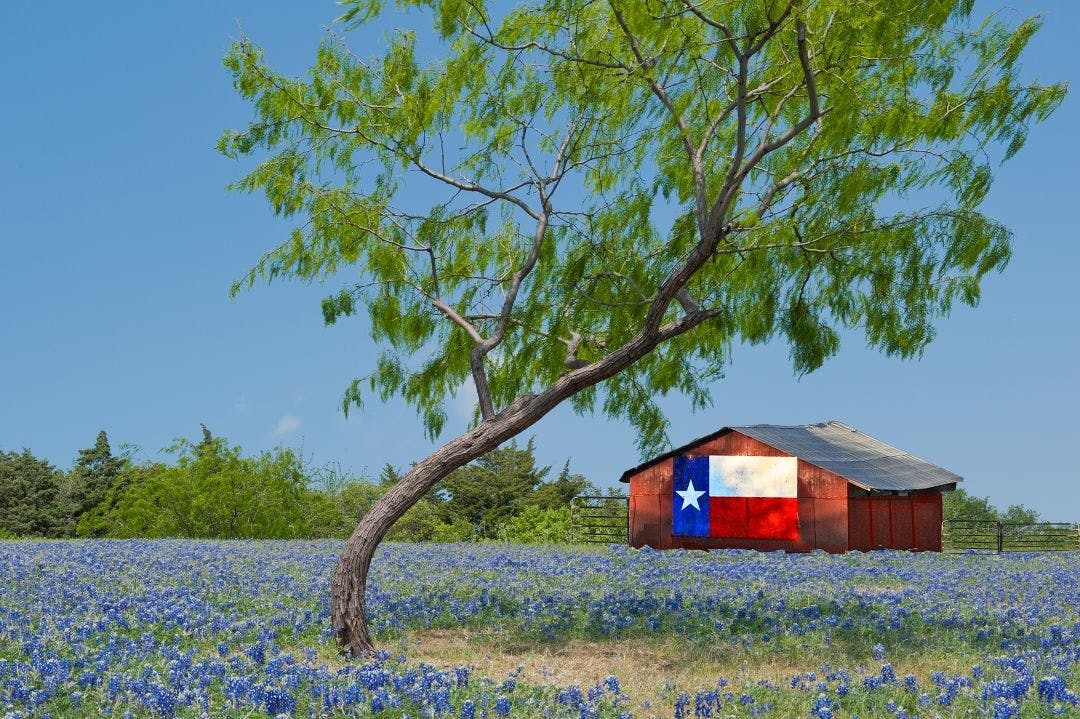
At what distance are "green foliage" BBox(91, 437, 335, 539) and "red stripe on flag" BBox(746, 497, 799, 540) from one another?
16.2 metres

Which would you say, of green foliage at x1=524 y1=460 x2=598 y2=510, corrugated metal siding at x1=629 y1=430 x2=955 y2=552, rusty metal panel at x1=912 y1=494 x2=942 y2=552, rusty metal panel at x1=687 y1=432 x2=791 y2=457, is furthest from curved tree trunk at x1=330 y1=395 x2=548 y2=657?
green foliage at x1=524 y1=460 x2=598 y2=510

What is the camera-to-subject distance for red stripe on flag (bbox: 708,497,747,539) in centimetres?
2895

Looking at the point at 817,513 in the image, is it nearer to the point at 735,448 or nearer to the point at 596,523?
the point at 735,448

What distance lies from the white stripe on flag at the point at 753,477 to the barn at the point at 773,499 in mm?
33

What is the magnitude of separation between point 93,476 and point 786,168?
47881mm

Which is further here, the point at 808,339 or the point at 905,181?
the point at 808,339

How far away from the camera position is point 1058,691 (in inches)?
280

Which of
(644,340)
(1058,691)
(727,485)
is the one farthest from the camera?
(727,485)

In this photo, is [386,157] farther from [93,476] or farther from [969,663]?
[93,476]

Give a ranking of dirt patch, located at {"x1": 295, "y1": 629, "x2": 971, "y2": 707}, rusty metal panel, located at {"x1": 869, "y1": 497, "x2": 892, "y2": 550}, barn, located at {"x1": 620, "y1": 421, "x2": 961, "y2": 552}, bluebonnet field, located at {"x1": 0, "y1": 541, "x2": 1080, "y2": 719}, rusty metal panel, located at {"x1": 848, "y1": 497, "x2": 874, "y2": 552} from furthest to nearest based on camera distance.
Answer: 1. rusty metal panel, located at {"x1": 869, "y1": 497, "x2": 892, "y2": 550}
2. rusty metal panel, located at {"x1": 848, "y1": 497, "x2": 874, "y2": 552}
3. barn, located at {"x1": 620, "y1": 421, "x2": 961, "y2": 552}
4. dirt patch, located at {"x1": 295, "y1": 629, "x2": 971, "y2": 707}
5. bluebonnet field, located at {"x1": 0, "y1": 541, "x2": 1080, "y2": 719}

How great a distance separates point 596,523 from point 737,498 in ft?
30.3

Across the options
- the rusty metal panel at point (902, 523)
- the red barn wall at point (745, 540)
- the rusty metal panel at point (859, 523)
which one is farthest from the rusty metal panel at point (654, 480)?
the rusty metal panel at point (902, 523)

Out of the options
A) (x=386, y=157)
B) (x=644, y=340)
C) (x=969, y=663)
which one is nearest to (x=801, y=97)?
(x=644, y=340)

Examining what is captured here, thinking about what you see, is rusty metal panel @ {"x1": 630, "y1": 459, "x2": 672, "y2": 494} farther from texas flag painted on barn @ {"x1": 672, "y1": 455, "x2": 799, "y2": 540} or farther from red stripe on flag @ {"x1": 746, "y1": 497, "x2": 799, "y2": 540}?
red stripe on flag @ {"x1": 746, "y1": 497, "x2": 799, "y2": 540}
